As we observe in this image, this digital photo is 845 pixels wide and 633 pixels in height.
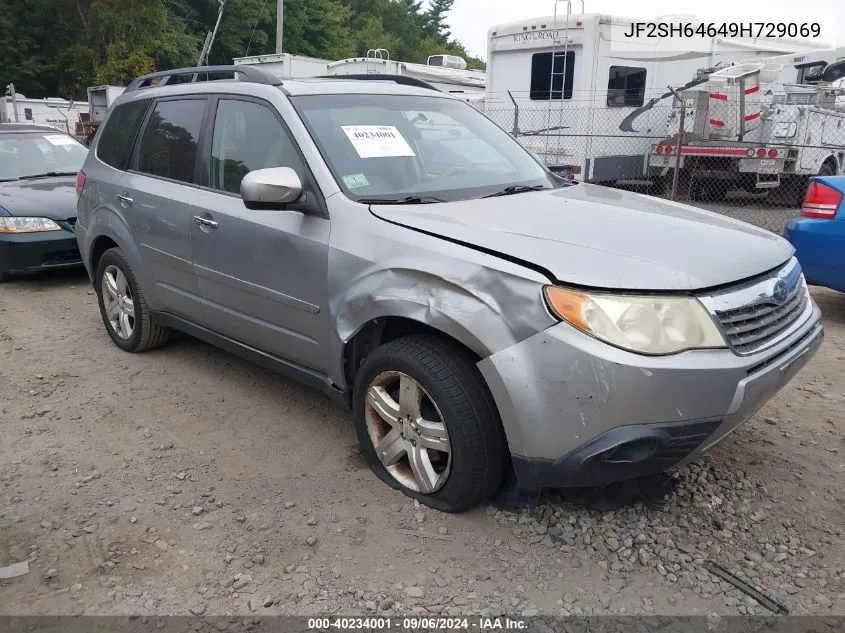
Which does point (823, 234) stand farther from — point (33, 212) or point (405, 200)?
point (33, 212)

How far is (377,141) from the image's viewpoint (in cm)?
345

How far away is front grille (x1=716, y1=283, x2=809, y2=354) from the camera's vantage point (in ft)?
8.14

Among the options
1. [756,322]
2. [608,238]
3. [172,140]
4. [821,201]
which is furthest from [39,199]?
[821,201]

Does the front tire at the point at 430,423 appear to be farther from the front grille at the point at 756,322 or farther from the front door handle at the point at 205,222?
the front door handle at the point at 205,222

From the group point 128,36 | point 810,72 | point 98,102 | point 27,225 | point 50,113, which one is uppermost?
point 128,36

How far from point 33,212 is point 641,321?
6.25 metres

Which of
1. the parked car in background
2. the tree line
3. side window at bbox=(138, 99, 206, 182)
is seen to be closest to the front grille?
side window at bbox=(138, 99, 206, 182)

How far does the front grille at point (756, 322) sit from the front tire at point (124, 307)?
355 cm

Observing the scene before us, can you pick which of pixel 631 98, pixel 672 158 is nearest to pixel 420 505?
pixel 672 158

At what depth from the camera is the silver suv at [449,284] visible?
7.91ft

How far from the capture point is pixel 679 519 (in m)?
2.92

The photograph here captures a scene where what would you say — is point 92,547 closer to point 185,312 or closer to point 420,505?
point 420,505

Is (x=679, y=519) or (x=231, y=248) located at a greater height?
(x=231, y=248)

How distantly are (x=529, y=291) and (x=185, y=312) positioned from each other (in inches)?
97.5
